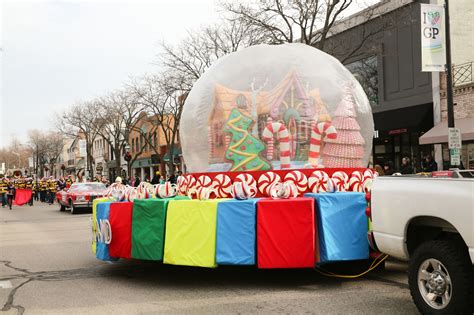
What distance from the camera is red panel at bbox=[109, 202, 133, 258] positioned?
766 cm

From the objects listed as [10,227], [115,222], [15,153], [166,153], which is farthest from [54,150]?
[115,222]

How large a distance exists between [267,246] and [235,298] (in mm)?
826

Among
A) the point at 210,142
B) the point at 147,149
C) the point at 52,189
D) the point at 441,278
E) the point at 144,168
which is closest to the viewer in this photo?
the point at 441,278

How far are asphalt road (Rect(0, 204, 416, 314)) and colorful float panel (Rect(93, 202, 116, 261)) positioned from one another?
12.6 inches

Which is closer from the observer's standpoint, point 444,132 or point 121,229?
point 121,229

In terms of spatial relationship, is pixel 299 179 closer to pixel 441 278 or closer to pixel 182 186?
pixel 182 186

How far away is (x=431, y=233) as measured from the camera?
5.25 metres

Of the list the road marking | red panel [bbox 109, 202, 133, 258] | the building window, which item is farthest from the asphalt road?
the building window

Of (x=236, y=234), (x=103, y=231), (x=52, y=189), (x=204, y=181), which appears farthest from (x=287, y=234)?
(x=52, y=189)

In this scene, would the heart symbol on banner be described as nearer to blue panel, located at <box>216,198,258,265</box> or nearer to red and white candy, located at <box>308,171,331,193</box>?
red and white candy, located at <box>308,171,331,193</box>

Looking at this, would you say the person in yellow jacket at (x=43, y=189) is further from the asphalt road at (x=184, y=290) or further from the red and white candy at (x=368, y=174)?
the red and white candy at (x=368, y=174)

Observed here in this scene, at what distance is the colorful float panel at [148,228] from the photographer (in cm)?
722

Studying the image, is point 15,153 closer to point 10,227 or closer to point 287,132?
point 10,227

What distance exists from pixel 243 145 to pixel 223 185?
70 cm
